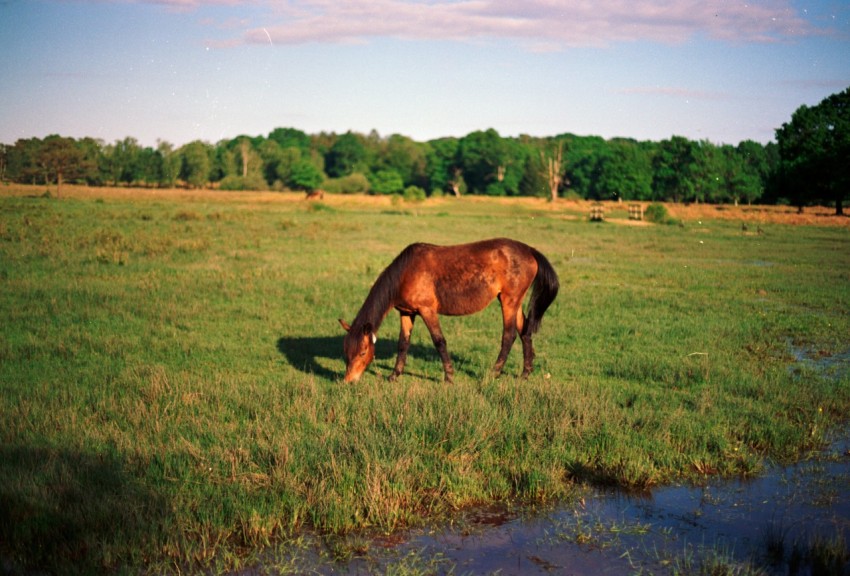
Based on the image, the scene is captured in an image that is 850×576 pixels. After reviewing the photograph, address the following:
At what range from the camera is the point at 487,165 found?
11538cm

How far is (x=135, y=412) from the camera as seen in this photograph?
764 centimetres

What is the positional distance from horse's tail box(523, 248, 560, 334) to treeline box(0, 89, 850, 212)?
32.0 meters

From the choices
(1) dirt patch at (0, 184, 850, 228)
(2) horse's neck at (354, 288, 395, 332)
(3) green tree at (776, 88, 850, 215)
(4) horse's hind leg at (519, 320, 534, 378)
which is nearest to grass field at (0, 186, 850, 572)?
(4) horse's hind leg at (519, 320, 534, 378)

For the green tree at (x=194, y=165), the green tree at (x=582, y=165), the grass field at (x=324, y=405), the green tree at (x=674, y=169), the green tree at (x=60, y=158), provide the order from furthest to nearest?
the green tree at (x=582, y=165) < the green tree at (x=194, y=165) < the green tree at (x=674, y=169) < the green tree at (x=60, y=158) < the grass field at (x=324, y=405)

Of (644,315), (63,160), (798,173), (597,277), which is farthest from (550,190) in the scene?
(644,315)

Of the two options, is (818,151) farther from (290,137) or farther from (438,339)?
(290,137)

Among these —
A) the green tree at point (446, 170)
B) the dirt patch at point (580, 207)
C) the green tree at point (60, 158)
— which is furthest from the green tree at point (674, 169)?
the green tree at point (60, 158)

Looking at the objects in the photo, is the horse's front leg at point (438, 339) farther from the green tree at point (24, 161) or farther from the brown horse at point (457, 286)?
the green tree at point (24, 161)

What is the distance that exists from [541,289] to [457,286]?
1253mm

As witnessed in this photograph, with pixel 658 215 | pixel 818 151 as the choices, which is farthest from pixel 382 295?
pixel 818 151

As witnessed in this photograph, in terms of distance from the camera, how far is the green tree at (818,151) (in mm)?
47906

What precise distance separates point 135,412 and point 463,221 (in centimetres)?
3977

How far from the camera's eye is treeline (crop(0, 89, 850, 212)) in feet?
162

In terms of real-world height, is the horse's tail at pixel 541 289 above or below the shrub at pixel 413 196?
below
